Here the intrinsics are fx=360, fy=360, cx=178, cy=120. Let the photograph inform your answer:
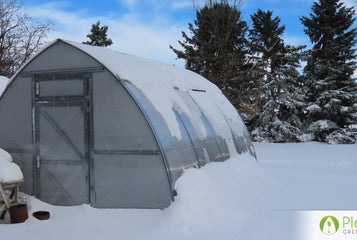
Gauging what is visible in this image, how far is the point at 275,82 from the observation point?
2397 centimetres

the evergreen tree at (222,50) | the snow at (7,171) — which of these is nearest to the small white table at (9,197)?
the snow at (7,171)

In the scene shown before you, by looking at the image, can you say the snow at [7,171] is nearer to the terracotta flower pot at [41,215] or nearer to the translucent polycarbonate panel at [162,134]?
the terracotta flower pot at [41,215]

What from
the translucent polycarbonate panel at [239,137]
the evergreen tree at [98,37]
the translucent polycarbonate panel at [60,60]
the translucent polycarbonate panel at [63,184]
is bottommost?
→ the translucent polycarbonate panel at [63,184]

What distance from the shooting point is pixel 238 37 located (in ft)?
82.9

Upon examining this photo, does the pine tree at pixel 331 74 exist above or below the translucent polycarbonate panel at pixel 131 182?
above

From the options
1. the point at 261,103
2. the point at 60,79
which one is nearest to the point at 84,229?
the point at 60,79

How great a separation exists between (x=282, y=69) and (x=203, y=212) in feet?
67.6

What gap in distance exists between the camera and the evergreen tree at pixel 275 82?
78.7 ft

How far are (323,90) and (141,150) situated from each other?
20.7m

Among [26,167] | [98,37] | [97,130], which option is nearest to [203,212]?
[97,130]

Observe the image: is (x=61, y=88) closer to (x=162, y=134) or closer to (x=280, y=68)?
(x=162, y=134)

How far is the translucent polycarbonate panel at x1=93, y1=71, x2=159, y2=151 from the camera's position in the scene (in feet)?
19.7

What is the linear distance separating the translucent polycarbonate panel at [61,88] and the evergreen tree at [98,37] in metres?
27.9

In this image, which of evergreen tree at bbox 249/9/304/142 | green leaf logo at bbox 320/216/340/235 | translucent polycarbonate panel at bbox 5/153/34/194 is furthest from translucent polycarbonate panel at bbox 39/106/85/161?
evergreen tree at bbox 249/9/304/142
